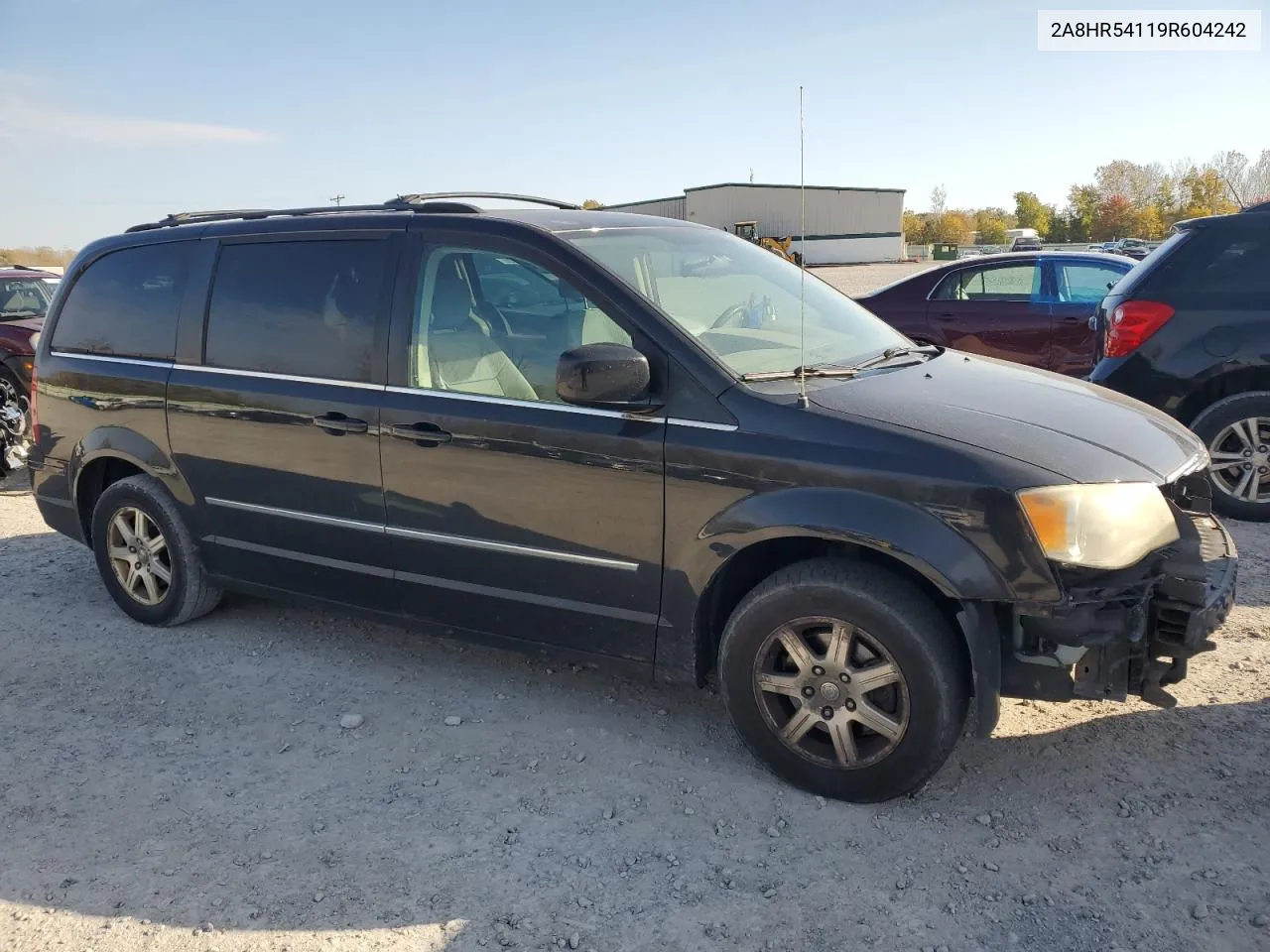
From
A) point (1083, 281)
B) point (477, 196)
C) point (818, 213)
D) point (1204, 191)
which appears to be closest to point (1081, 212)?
point (1204, 191)

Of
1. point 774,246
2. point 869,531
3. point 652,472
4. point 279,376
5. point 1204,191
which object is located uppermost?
point 1204,191

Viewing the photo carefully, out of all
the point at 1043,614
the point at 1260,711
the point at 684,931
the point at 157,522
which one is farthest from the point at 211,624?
the point at 1260,711

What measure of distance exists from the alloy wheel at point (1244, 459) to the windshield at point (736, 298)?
106 inches

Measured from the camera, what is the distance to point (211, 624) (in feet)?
16.3

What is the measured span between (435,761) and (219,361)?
2.05 m

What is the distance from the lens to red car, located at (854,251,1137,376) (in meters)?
8.90

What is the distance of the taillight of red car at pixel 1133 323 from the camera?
5793 mm

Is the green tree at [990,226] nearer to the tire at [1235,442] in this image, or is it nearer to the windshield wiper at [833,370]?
the tire at [1235,442]

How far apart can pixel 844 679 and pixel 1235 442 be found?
395 cm

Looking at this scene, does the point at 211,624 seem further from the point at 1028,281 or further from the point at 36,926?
the point at 1028,281

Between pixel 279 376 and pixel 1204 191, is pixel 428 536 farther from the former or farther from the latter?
pixel 1204 191

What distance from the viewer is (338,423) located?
395cm

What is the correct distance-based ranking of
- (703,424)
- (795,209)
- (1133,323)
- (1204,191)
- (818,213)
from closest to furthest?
(703,424), (1133,323), (795,209), (818,213), (1204,191)

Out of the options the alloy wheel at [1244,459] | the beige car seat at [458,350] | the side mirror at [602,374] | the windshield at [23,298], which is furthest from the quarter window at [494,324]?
the windshield at [23,298]
